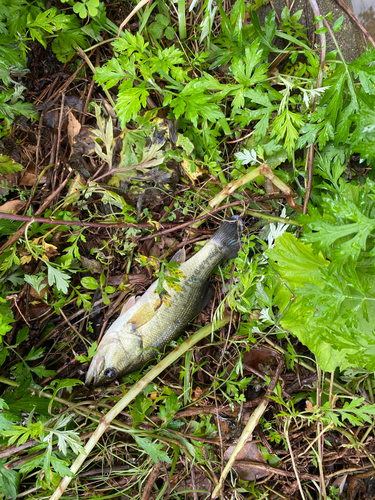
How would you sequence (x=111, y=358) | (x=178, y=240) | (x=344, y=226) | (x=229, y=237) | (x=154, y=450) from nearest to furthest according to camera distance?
(x=344, y=226) < (x=154, y=450) < (x=229, y=237) < (x=111, y=358) < (x=178, y=240)

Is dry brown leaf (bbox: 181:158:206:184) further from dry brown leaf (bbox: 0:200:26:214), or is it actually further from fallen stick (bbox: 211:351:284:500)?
fallen stick (bbox: 211:351:284:500)

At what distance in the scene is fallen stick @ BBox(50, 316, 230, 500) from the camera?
2.28 metres

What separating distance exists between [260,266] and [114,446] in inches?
67.5

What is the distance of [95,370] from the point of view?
2705 mm

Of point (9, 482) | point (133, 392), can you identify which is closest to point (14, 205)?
point (133, 392)

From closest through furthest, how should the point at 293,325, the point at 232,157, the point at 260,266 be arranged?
the point at 293,325
the point at 260,266
the point at 232,157

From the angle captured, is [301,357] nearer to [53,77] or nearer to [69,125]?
[69,125]

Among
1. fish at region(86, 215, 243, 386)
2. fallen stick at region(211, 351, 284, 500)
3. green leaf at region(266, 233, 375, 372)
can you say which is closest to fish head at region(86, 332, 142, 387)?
fish at region(86, 215, 243, 386)

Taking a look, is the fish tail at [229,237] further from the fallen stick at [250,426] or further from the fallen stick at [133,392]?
the fallen stick at [250,426]

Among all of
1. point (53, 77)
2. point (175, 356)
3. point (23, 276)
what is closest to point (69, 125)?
point (53, 77)

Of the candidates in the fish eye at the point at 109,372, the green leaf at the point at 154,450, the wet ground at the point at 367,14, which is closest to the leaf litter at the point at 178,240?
the green leaf at the point at 154,450

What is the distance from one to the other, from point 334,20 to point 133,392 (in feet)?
10.4

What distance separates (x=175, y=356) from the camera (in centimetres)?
255

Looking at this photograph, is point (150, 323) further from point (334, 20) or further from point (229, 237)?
point (334, 20)
